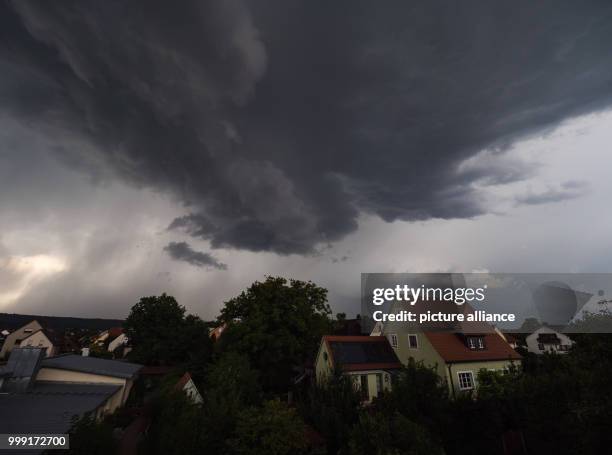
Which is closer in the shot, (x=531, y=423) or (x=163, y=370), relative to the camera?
(x=531, y=423)

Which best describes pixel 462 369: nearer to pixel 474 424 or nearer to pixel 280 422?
pixel 474 424

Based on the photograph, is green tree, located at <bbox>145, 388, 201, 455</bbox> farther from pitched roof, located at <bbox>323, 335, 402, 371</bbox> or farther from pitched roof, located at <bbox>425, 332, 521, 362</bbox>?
pitched roof, located at <bbox>425, 332, 521, 362</bbox>

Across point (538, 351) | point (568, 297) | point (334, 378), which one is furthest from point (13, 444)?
point (538, 351)

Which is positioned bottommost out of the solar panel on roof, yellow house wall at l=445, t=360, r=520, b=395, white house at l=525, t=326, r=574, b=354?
yellow house wall at l=445, t=360, r=520, b=395

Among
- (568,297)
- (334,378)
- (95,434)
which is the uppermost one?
(568,297)

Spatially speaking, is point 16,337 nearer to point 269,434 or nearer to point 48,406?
point 48,406

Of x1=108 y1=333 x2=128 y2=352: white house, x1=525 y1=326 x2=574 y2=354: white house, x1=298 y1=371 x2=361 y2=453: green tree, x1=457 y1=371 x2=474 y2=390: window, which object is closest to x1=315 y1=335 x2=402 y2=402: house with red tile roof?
x1=457 y1=371 x2=474 y2=390: window
